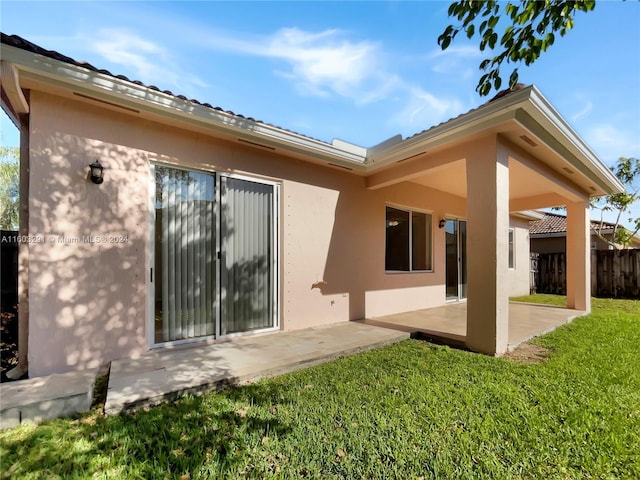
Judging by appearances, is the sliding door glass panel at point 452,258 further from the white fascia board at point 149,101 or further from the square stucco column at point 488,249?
the white fascia board at point 149,101

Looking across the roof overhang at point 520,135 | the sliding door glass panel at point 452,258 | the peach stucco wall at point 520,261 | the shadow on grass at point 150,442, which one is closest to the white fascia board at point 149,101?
the roof overhang at point 520,135

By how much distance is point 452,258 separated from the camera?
9500mm

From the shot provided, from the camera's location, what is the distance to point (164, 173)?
14.8ft

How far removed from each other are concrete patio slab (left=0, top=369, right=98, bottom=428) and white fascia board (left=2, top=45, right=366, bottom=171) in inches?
127

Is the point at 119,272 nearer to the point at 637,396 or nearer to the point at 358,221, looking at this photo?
the point at 358,221

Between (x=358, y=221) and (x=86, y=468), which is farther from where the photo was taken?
(x=358, y=221)

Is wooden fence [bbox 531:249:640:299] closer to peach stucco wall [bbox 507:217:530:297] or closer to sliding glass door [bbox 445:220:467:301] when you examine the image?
peach stucco wall [bbox 507:217:530:297]

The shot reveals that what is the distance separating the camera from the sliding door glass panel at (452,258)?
9.41 meters

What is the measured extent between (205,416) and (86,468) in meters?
0.90

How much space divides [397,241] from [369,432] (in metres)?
5.82

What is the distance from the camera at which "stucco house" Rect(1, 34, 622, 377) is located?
3564 mm

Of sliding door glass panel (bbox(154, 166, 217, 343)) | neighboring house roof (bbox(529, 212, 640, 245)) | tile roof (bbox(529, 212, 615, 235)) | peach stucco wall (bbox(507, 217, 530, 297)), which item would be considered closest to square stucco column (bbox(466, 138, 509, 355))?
sliding door glass panel (bbox(154, 166, 217, 343))

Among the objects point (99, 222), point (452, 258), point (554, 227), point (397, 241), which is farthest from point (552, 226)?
point (99, 222)

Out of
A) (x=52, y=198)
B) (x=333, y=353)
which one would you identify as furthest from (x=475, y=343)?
(x=52, y=198)
